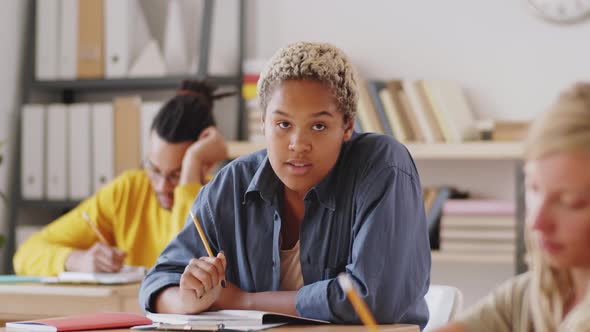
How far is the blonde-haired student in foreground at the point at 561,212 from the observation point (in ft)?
2.82

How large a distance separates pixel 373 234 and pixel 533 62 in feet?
7.04

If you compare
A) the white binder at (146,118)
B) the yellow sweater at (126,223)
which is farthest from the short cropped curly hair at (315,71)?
the white binder at (146,118)

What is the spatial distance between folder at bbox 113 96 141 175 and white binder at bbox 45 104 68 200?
0.26m

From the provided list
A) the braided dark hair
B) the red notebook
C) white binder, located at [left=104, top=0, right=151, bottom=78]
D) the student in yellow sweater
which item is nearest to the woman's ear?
the red notebook

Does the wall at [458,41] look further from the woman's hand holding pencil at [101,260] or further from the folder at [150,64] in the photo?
the woman's hand holding pencil at [101,260]

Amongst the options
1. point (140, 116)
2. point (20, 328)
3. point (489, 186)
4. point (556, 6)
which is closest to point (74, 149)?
point (140, 116)

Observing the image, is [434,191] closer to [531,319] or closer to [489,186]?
[489,186]

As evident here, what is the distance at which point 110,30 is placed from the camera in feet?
13.2

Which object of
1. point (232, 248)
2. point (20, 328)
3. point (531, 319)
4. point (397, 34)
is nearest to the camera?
point (531, 319)

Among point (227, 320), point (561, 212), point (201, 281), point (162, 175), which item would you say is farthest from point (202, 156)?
point (561, 212)

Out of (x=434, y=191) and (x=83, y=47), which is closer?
(x=434, y=191)

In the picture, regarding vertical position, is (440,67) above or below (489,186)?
above

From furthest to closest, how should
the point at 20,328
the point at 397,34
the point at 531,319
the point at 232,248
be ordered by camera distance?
the point at 397,34 → the point at 232,248 → the point at 20,328 → the point at 531,319

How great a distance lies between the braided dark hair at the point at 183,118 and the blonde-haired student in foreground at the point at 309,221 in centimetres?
95
